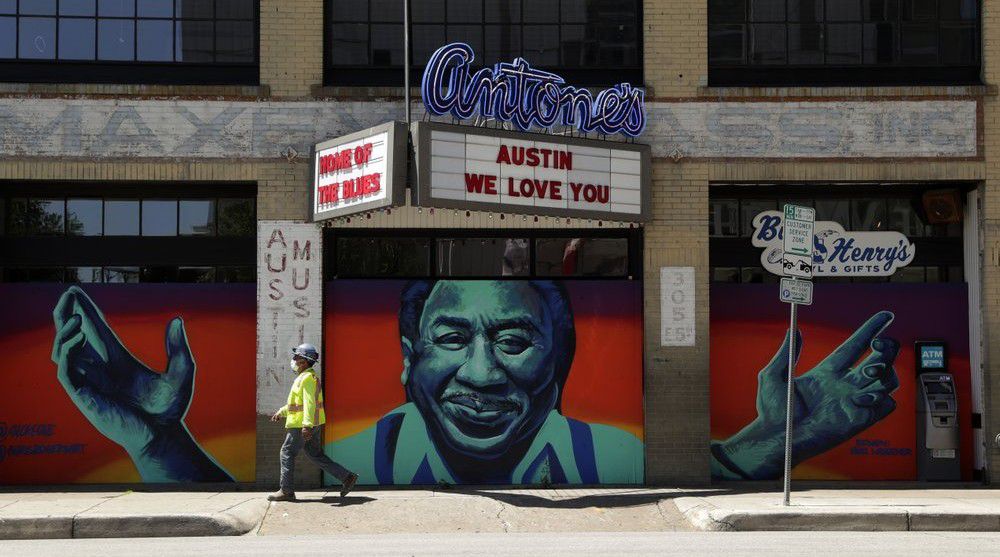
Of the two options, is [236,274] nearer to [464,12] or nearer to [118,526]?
[118,526]

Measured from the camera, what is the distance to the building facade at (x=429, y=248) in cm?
1552

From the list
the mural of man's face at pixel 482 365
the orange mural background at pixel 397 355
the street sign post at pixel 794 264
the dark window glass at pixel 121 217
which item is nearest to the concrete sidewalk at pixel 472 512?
the street sign post at pixel 794 264

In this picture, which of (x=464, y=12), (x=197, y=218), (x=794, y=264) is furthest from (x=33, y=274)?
(x=794, y=264)

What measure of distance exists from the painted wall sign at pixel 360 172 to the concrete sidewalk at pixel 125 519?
3.60 m

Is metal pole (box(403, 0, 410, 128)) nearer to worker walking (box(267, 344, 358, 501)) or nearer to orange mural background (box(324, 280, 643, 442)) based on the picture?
orange mural background (box(324, 280, 643, 442))

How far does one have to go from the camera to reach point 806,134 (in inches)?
624

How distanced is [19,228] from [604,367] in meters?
7.63

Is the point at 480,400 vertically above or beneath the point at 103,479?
above

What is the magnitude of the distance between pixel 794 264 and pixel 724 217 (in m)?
2.85

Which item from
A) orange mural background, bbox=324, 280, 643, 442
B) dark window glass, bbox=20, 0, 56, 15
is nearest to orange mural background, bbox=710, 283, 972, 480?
orange mural background, bbox=324, 280, 643, 442

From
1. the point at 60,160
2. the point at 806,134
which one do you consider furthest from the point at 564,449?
the point at 60,160

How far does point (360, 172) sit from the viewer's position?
1430cm

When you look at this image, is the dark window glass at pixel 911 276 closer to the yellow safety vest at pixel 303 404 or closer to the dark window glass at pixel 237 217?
the yellow safety vest at pixel 303 404

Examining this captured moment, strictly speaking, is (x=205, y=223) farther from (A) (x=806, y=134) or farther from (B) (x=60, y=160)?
(A) (x=806, y=134)
